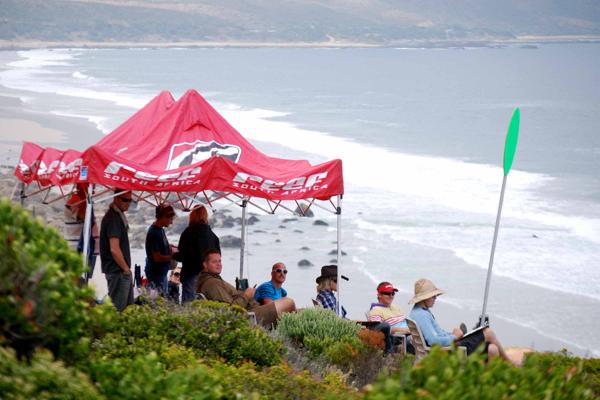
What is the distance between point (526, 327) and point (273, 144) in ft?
94.9

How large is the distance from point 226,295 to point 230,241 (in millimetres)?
11936

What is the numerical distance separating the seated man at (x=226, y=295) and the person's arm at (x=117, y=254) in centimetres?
77

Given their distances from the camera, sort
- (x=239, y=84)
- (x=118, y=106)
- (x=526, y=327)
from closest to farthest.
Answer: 1. (x=526, y=327)
2. (x=118, y=106)
3. (x=239, y=84)

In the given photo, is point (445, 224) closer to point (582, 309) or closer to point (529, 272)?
point (529, 272)

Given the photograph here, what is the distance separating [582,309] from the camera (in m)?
20.4

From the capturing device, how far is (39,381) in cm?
535

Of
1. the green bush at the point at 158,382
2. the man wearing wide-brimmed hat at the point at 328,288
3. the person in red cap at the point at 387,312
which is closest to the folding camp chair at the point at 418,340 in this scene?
the person in red cap at the point at 387,312

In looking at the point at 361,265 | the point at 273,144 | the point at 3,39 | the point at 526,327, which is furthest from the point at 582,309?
the point at 3,39

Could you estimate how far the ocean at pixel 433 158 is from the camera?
22.0m

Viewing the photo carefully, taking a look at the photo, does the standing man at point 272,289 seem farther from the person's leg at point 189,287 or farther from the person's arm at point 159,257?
the person's arm at point 159,257

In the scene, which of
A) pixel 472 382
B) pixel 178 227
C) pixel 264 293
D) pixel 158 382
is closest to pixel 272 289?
pixel 264 293

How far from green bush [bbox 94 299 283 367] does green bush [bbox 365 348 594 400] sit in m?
3.00

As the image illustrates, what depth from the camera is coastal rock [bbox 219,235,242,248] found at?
23.0 meters

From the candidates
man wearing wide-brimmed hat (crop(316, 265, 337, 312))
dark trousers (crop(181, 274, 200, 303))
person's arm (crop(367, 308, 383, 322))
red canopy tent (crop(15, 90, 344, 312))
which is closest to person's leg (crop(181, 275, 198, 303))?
dark trousers (crop(181, 274, 200, 303))
